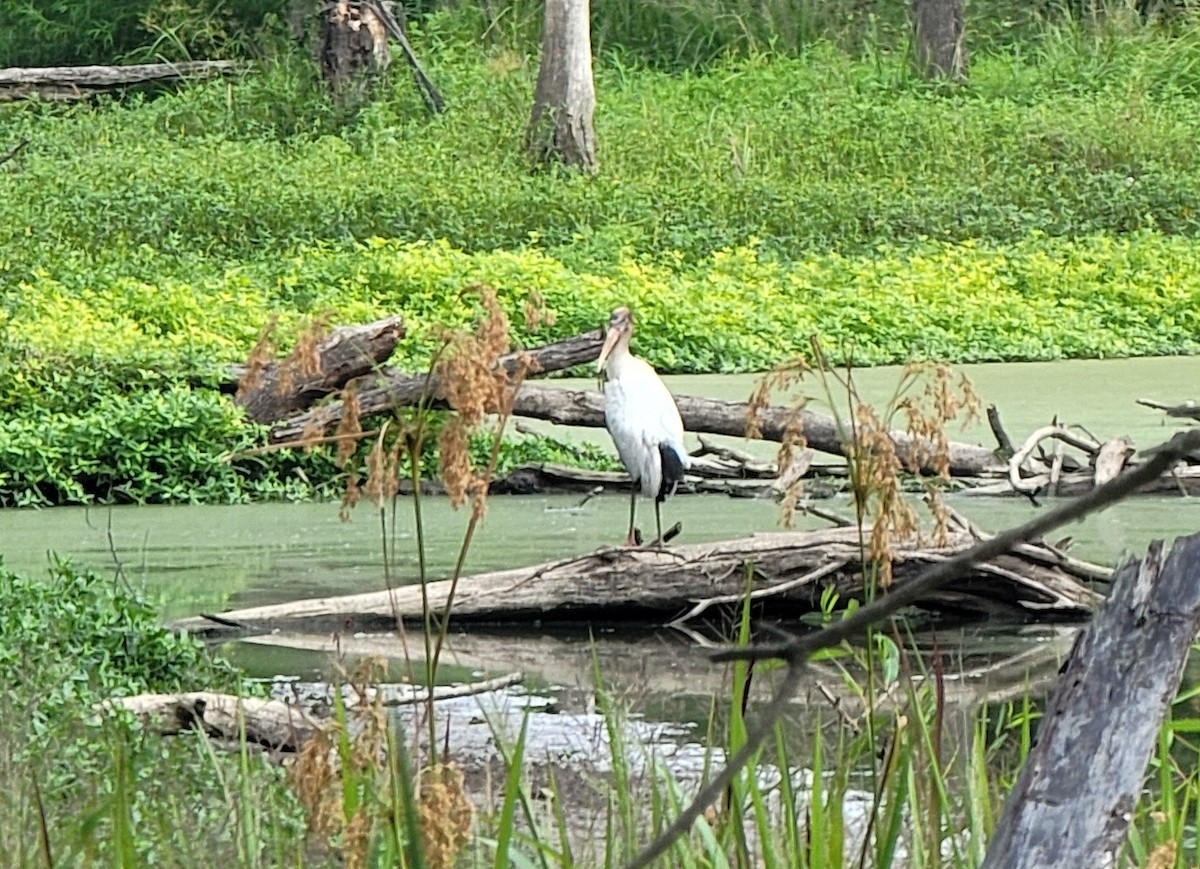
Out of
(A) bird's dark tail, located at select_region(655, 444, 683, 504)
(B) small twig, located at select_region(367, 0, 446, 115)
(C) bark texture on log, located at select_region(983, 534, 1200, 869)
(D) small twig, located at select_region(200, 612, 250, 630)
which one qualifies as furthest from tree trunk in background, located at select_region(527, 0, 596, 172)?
(C) bark texture on log, located at select_region(983, 534, 1200, 869)

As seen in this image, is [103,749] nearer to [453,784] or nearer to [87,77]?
[453,784]

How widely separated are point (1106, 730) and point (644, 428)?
521cm

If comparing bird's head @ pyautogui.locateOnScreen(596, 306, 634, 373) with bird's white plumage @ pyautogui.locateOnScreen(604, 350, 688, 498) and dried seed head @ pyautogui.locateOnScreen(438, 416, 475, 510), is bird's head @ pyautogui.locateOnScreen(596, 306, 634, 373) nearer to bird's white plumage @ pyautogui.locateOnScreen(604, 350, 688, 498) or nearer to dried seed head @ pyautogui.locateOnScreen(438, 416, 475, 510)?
bird's white plumage @ pyautogui.locateOnScreen(604, 350, 688, 498)

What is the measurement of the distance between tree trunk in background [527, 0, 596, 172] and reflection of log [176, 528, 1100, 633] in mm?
8040

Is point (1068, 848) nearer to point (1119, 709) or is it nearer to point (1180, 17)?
point (1119, 709)

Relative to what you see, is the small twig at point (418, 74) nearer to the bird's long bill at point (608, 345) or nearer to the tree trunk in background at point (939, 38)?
the tree trunk in background at point (939, 38)

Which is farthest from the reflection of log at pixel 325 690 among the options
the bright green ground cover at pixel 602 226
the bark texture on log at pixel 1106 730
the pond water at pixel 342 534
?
the bark texture on log at pixel 1106 730

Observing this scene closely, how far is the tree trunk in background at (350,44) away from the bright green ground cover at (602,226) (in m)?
0.21

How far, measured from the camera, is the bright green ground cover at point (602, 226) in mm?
7672

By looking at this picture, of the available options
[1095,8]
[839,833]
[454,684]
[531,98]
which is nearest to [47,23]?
[531,98]

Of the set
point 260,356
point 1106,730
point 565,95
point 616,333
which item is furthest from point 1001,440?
point 565,95

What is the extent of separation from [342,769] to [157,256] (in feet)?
30.9

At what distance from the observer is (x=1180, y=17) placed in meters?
15.7

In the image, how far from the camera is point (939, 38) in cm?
1466
